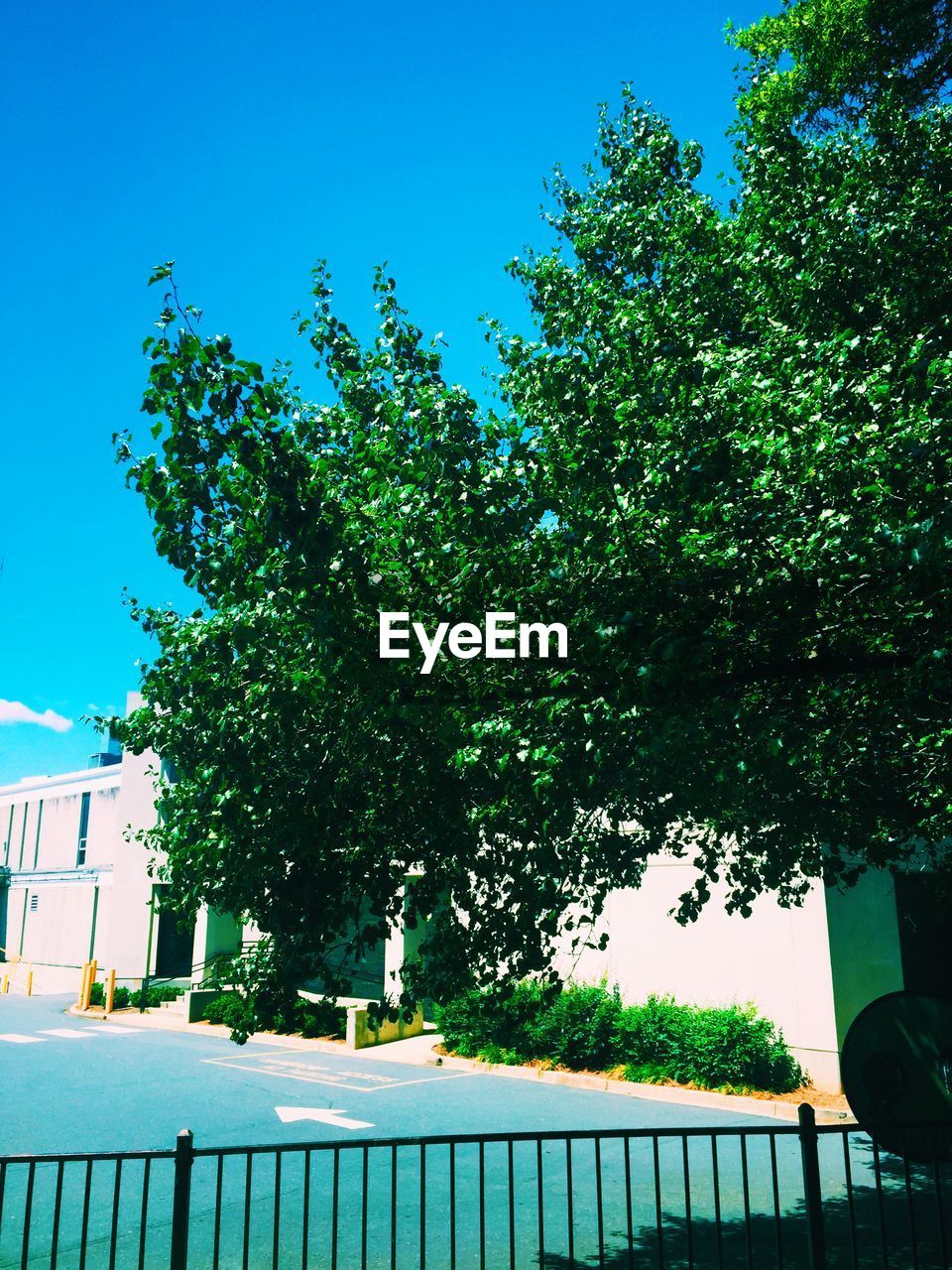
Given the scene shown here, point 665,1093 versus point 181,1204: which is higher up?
point 181,1204

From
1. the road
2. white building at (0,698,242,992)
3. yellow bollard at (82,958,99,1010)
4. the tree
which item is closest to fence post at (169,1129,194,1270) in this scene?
the road

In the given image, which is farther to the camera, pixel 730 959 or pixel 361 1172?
pixel 730 959

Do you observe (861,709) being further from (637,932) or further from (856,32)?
(637,932)

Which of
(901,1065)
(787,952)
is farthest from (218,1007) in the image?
(901,1065)

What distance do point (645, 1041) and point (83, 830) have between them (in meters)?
32.3

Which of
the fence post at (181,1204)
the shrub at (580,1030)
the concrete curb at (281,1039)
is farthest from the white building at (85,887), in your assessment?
the fence post at (181,1204)

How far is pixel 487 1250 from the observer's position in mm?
7883

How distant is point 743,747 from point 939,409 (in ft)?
8.04

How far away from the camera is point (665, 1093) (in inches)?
555

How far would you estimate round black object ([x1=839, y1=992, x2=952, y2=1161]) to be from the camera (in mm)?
6262

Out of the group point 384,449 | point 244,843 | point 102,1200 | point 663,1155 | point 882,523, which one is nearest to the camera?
point 882,523

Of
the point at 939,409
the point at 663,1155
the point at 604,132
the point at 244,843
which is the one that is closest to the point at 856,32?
the point at 604,132

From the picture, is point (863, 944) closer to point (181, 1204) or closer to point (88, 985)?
point (181, 1204)

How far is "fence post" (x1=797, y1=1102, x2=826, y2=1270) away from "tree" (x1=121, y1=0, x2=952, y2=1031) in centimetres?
188
